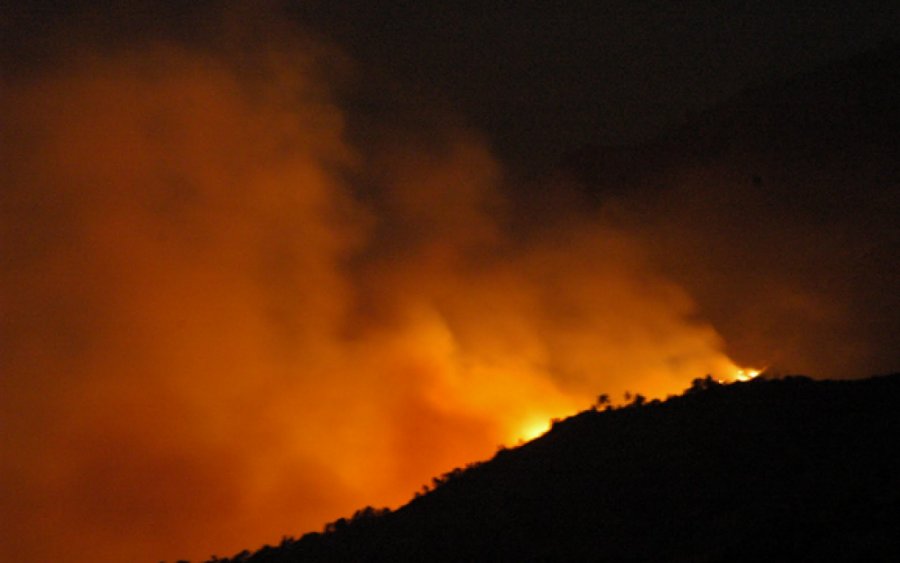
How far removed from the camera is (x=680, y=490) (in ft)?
25.1

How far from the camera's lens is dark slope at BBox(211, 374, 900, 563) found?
5.91 m

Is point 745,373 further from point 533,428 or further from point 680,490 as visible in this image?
point 680,490

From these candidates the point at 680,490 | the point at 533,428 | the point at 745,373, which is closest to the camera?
the point at 680,490

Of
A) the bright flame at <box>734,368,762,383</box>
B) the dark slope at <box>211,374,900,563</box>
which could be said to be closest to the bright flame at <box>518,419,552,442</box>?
the bright flame at <box>734,368,762,383</box>

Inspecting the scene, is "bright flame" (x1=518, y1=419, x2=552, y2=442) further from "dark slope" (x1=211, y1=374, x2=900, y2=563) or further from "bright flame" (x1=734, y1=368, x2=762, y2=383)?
"dark slope" (x1=211, y1=374, x2=900, y2=563)

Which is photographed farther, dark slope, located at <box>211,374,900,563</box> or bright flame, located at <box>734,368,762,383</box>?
bright flame, located at <box>734,368,762,383</box>

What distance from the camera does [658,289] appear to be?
20.2 metres

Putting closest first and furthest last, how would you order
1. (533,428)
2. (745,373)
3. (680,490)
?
(680,490) → (745,373) → (533,428)

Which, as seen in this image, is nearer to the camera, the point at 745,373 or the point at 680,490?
the point at 680,490

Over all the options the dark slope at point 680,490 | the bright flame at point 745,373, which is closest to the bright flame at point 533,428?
the bright flame at point 745,373

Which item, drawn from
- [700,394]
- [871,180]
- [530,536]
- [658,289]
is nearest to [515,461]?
[530,536]

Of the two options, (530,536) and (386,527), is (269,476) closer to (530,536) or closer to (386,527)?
(386,527)

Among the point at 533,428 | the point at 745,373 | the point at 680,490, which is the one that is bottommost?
the point at 680,490

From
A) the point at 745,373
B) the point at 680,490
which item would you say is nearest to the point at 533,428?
the point at 745,373
